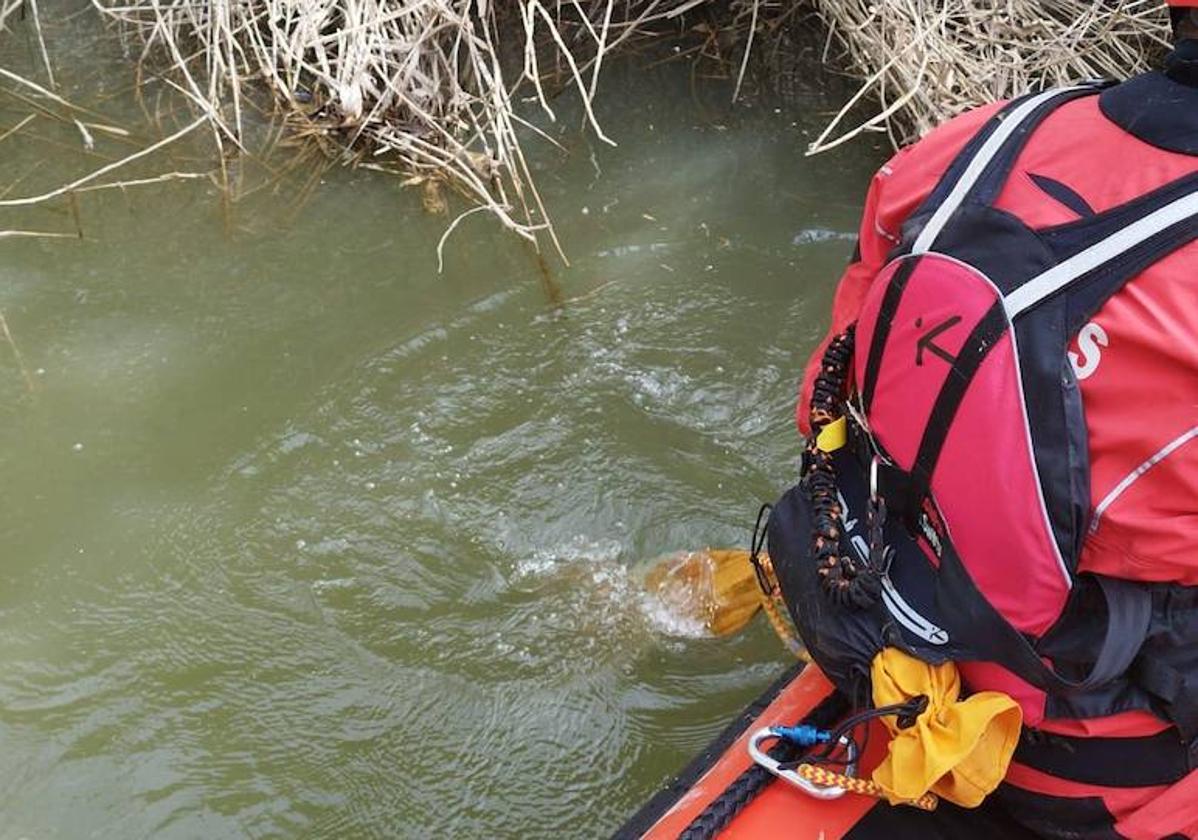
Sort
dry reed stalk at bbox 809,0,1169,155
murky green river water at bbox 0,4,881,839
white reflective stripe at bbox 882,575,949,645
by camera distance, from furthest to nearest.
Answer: dry reed stalk at bbox 809,0,1169,155 → murky green river water at bbox 0,4,881,839 → white reflective stripe at bbox 882,575,949,645

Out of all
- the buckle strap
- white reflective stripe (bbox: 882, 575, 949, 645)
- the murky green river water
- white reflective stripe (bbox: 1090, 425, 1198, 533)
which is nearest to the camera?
white reflective stripe (bbox: 1090, 425, 1198, 533)

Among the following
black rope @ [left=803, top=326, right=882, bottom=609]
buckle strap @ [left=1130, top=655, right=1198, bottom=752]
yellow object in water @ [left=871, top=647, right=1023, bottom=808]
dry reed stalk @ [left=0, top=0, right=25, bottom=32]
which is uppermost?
dry reed stalk @ [left=0, top=0, right=25, bottom=32]

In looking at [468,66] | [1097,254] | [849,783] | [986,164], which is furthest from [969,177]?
[468,66]

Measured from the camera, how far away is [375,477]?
2578mm

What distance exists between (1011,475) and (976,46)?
8.44ft

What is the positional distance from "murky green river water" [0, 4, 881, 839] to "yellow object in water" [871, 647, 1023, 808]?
86 cm

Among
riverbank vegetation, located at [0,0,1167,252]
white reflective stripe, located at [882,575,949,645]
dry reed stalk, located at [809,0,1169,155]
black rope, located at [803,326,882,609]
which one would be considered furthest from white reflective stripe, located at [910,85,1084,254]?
dry reed stalk, located at [809,0,1169,155]

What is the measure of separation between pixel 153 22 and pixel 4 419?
145 cm

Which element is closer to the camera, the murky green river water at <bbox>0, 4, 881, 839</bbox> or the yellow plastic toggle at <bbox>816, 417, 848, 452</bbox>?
the yellow plastic toggle at <bbox>816, 417, 848, 452</bbox>

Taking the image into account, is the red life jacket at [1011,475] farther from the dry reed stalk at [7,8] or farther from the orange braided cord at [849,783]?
the dry reed stalk at [7,8]

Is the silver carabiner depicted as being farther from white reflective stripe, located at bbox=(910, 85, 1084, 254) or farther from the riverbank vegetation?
the riverbank vegetation

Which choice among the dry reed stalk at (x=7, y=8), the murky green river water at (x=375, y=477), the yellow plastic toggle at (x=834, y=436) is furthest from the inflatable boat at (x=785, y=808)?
the dry reed stalk at (x=7, y=8)

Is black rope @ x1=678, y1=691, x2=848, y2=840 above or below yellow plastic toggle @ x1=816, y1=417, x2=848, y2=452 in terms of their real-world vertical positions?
below

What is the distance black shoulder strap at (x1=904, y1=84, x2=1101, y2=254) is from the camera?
1275 millimetres
